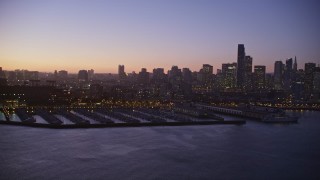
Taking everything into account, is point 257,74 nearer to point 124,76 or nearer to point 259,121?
point 124,76

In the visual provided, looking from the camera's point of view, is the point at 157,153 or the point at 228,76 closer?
the point at 157,153

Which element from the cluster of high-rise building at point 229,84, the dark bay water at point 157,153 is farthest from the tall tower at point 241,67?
the dark bay water at point 157,153

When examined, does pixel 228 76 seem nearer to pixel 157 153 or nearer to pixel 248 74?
pixel 248 74

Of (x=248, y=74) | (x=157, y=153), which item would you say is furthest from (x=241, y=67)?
(x=157, y=153)

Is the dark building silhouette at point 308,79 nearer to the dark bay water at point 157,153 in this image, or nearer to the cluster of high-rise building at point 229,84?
the cluster of high-rise building at point 229,84

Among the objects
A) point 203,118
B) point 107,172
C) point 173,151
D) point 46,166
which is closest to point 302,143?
point 173,151

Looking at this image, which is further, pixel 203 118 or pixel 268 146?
pixel 203 118

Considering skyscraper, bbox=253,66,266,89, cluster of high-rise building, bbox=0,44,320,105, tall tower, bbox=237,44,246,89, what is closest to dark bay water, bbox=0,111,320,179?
cluster of high-rise building, bbox=0,44,320,105

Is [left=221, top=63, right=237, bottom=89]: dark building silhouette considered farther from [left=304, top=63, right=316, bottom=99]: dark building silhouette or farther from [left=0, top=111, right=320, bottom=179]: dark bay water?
[left=0, top=111, right=320, bottom=179]: dark bay water
